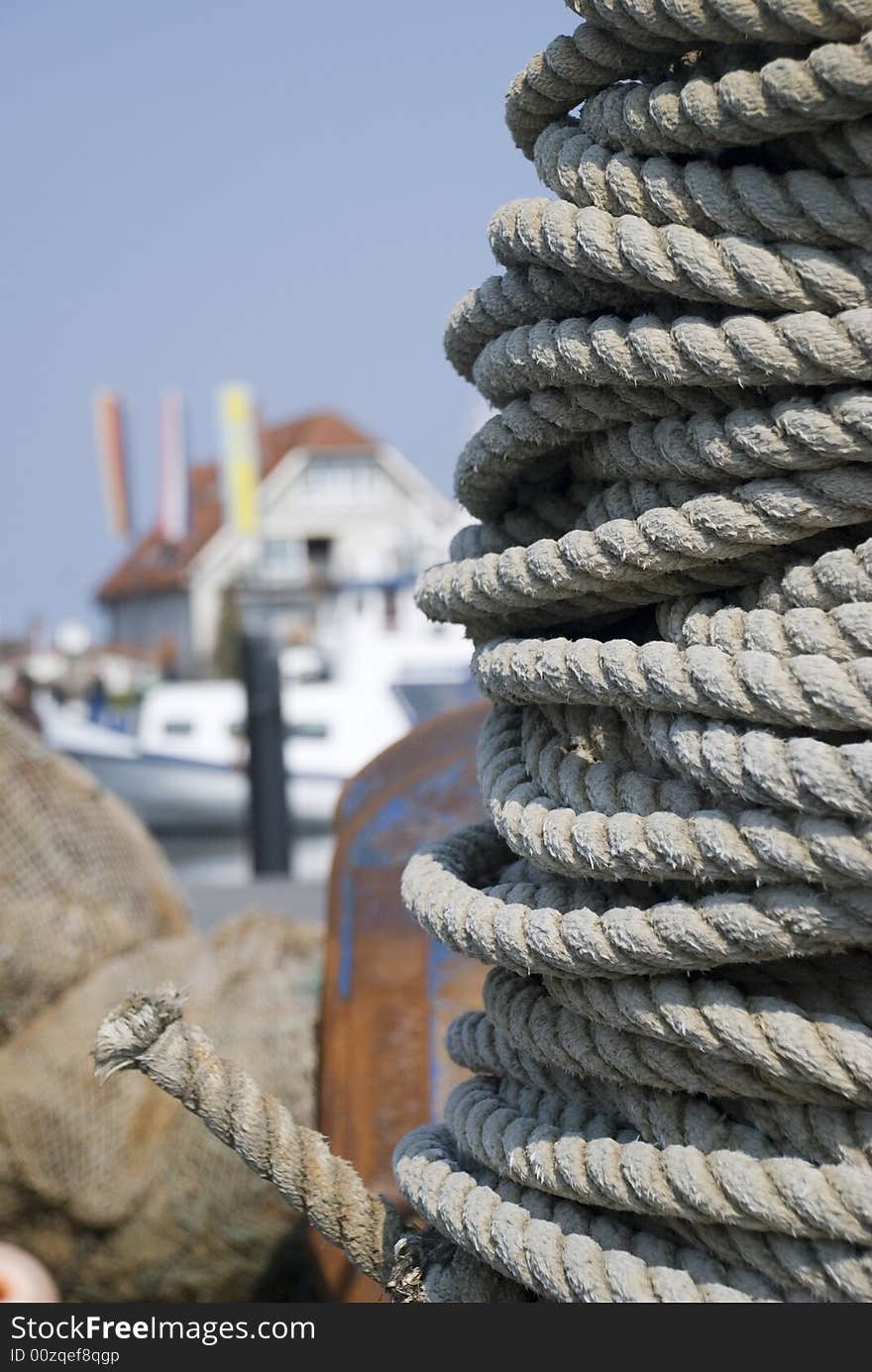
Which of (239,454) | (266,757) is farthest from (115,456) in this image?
(266,757)

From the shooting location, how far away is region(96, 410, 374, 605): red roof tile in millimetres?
43625

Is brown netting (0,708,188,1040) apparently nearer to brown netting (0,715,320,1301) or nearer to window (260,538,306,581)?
brown netting (0,715,320,1301)

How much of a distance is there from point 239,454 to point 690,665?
31997 millimetres

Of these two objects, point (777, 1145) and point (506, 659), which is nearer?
point (777, 1145)

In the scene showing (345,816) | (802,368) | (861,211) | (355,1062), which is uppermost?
(861,211)

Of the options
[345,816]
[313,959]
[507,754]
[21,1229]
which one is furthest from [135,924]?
[507,754]

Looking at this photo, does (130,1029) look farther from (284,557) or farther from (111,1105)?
(284,557)

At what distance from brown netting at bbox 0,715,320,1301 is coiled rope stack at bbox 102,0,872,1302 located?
6.38 feet

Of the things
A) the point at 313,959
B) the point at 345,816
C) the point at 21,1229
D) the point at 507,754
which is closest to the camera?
the point at 507,754

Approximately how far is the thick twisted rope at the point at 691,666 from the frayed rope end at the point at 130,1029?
271mm

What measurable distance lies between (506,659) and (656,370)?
0.28m

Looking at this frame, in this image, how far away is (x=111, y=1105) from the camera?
127 inches

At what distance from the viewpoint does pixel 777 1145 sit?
3.66 ft

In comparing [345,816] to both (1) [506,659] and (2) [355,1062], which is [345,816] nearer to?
(2) [355,1062]
